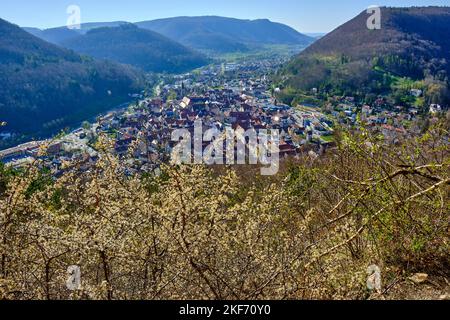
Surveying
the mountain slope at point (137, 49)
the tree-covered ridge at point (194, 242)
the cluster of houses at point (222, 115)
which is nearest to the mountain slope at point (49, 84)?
the cluster of houses at point (222, 115)

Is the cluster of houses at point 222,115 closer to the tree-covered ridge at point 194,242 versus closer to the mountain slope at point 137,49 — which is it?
the tree-covered ridge at point 194,242

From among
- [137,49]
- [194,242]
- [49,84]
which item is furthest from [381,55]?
[137,49]

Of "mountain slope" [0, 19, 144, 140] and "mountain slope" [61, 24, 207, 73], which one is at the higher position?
"mountain slope" [61, 24, 207, 73]

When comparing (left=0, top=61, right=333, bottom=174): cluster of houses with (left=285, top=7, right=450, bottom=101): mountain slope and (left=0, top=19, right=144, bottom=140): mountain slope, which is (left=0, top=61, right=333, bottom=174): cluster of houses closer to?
(left=0, top=19, right=144, bottom=140): mountain slope

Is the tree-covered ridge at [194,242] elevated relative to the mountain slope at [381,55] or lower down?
lower down

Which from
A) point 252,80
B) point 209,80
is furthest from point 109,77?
point 252,80

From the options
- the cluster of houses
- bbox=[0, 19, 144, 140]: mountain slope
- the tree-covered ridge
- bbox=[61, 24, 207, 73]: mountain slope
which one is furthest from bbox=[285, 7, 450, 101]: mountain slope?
the tree-covered ridge
